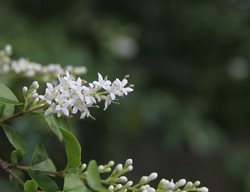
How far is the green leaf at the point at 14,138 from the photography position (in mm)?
1189

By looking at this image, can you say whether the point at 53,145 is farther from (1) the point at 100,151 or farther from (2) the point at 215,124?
(2) the point at 215,124

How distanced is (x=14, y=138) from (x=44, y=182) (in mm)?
147

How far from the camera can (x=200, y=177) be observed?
477cm

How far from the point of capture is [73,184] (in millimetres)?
1043

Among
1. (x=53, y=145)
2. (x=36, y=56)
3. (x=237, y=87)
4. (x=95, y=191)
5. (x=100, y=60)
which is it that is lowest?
(x=95, y=191)

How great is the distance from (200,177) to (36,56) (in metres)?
2.34

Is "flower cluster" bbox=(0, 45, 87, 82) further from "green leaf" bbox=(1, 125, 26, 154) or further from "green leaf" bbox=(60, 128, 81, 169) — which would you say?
"green leaf" bbox=(60, 128, 81, 169)

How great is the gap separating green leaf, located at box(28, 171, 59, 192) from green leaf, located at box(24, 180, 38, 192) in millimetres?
41

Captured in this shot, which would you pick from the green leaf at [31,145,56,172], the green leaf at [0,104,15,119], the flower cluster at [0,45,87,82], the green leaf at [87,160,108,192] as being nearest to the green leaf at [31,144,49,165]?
the green leaf at [31,145,56,172]

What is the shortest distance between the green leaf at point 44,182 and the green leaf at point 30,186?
0.04 m

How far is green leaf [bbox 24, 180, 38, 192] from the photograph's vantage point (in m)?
1.03

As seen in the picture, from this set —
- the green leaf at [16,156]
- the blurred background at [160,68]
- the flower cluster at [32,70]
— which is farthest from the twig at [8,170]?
the blurred background at [160,68]

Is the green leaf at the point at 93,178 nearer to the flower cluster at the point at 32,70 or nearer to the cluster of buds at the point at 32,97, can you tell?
the cluster of buds at the point at 32,97

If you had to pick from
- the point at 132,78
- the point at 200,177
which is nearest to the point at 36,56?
the point at 132,78
